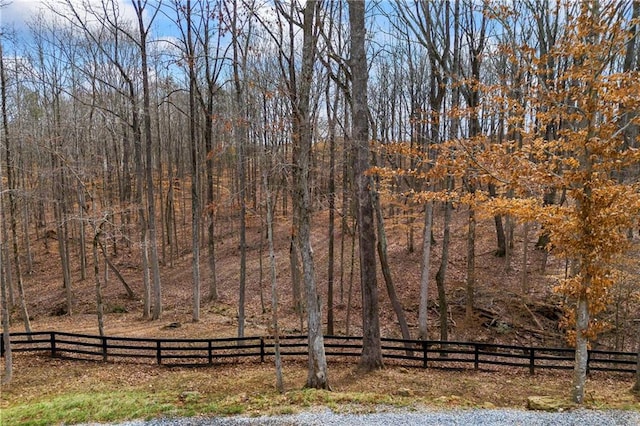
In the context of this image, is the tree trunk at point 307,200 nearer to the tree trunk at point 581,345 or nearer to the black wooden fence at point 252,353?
the black wooden fence at point 252,353

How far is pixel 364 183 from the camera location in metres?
9.04

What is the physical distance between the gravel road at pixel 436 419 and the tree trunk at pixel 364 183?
2907 mm

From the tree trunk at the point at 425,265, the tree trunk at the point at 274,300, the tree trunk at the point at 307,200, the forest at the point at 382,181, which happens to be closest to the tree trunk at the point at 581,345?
the forest at the point at 382,181

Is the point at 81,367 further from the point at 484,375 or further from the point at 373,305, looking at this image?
the point at 484,375

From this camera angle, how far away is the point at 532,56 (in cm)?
707

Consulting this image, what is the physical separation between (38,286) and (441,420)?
2148cm

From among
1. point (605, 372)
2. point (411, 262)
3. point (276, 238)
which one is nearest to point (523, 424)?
point (605, 372)

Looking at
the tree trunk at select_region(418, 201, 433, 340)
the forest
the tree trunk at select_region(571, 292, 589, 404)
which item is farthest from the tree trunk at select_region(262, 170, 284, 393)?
the tree trunk at select_region(571, 292, 589, 404)

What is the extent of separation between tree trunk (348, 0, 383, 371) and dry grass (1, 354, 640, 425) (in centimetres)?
72

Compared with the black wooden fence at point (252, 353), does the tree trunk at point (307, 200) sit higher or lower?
higher

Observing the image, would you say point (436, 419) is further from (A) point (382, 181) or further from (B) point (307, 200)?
(A) point (382, 181)

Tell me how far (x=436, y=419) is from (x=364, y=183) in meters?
4.91

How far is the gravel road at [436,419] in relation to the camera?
6.14 m

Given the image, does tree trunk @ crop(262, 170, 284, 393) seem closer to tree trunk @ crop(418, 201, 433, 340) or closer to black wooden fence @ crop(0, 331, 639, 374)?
black wooden fence @ crop(0, 331, 639, 374)
